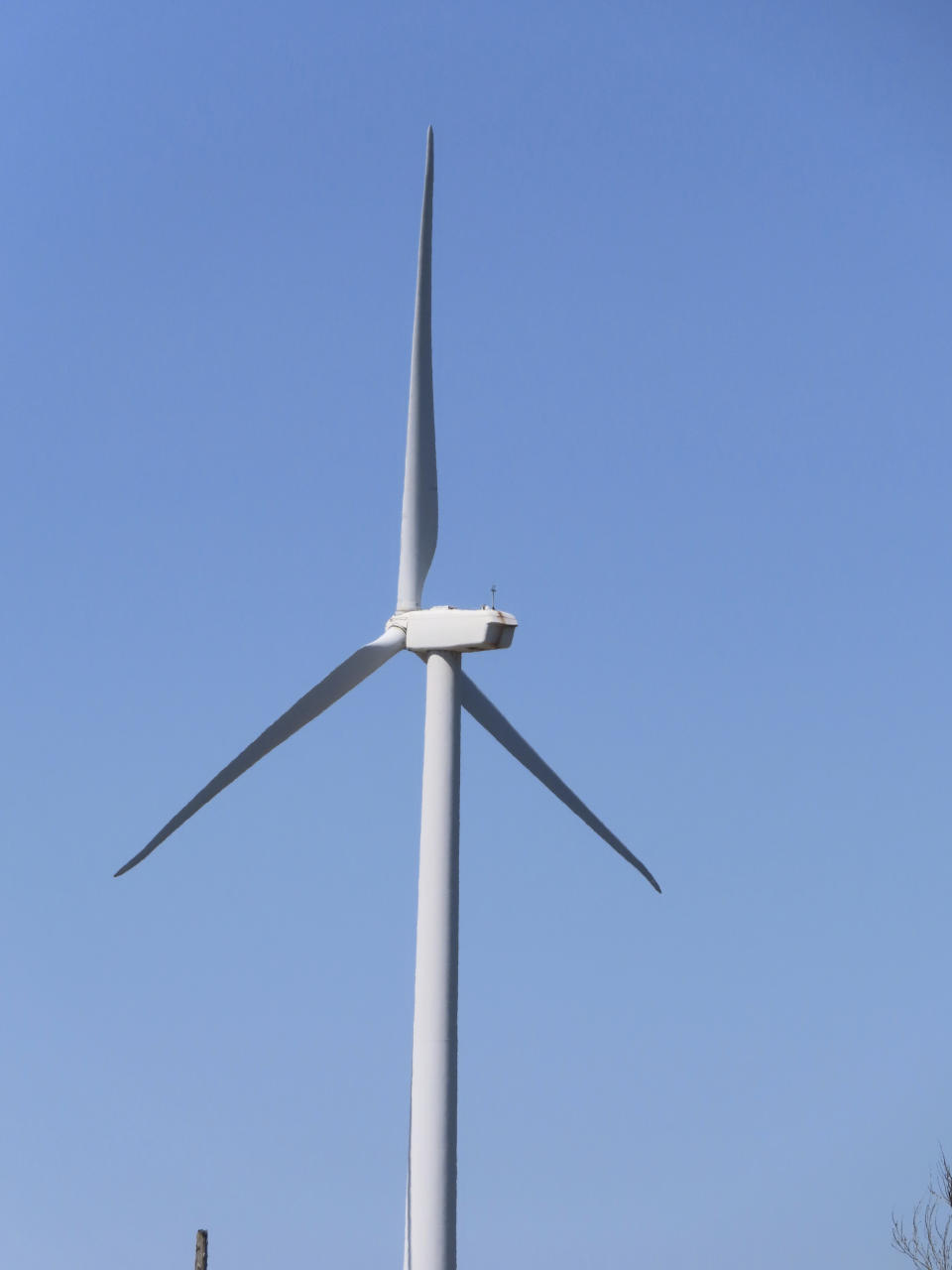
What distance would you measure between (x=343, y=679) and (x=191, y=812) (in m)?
3.60

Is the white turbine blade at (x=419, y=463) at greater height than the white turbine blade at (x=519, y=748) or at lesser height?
greater

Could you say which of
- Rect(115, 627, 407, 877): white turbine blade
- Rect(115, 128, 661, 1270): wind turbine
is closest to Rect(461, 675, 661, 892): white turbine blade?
Rect(115, 128, 661, 1270): wind turbine

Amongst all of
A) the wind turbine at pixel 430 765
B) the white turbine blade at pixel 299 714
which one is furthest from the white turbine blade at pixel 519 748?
the white turbine blade at pixel 299 714

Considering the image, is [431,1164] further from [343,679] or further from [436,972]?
[343,679]

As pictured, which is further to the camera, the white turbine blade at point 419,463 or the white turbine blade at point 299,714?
the white turbine blade at point 419,463

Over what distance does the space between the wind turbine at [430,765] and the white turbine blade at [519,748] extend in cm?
2

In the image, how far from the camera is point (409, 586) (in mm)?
37094

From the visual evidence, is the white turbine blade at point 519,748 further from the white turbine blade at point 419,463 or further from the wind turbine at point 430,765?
the white turbine blade at point 419,463

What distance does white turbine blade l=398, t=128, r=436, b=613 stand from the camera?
3759 cm

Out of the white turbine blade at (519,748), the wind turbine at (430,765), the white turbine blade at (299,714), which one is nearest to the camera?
the wind turbine at (430,765)

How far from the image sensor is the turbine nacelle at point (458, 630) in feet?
115

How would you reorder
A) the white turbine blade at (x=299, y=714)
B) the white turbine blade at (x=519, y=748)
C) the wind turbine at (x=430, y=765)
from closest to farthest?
the wind turbine at (x=430, y=765)
the white turbine blade at (x=299, y=714)
the white turbine blade at (x=519, y=748)

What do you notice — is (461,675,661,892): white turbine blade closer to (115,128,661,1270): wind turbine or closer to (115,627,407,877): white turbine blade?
(115,128,661,1270): wind turbine

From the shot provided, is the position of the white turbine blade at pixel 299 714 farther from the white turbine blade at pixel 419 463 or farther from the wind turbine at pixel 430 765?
the white turbine blade at pixel 419 463
